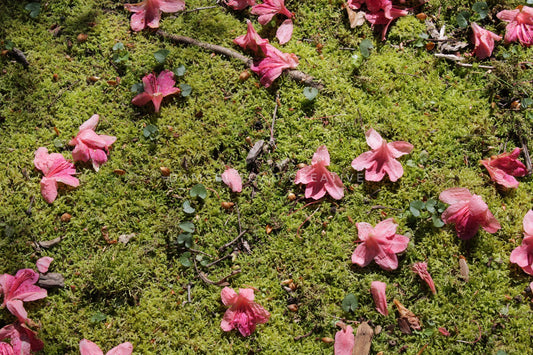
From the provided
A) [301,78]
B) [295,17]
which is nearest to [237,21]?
[295,17]

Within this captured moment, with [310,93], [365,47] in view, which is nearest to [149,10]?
[310,93]

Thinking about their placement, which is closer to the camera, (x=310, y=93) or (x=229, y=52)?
(x=310, y=93)

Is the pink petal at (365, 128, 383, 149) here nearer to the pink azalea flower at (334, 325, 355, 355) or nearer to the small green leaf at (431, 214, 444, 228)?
the small green leaf at (431, 214, 444, 228)

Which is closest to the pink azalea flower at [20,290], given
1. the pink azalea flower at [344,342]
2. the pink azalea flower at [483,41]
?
the pink azalea flower at [344,342]

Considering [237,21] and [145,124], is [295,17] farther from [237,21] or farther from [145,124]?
[145,124]

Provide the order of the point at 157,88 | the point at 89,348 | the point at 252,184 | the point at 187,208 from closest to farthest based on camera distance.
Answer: the point at 89,348 → the point at 187,208 → the point at 252,184 → the point at 157,88

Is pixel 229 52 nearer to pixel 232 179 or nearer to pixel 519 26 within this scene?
pixel 232 179
